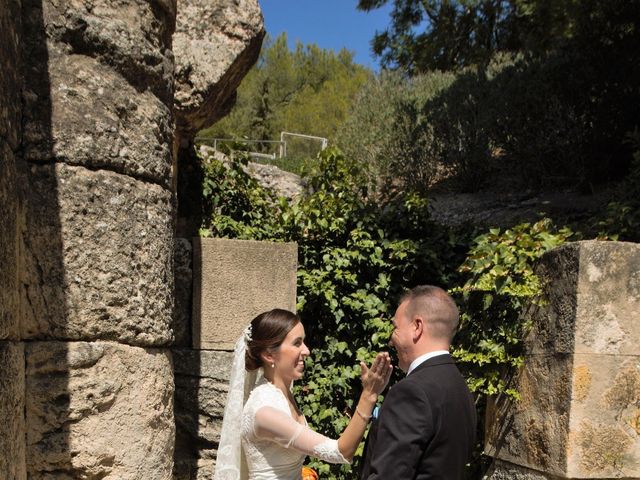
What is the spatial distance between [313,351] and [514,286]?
1.63m

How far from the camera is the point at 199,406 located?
427 centimetres

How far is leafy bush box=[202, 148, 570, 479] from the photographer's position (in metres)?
4.81

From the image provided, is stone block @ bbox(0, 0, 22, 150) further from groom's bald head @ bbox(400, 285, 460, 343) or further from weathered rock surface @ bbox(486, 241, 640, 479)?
weathered rock surface @ bbox(486, 241, 640, 479)

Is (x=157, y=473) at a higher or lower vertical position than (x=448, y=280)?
lower

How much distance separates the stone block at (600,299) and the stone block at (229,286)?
1.73 meters

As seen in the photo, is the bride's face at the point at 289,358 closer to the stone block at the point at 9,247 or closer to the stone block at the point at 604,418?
the stone block at the point at 9,247

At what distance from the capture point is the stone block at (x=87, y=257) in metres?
2.41

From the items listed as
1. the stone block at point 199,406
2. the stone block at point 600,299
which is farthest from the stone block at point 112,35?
the stone block at point 600,299

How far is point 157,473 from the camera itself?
2.67m

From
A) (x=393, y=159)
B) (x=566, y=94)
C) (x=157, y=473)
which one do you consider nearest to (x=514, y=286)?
(x=157, y=473)

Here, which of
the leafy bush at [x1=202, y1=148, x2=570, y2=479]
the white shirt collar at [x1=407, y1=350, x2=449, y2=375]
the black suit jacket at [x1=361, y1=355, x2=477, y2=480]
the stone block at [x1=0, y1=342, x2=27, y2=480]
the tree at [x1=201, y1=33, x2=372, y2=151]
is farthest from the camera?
the tree at [x1=201, y1=33, x2=372, y2=151]

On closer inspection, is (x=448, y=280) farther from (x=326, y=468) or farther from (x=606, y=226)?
(x=326, y=468)

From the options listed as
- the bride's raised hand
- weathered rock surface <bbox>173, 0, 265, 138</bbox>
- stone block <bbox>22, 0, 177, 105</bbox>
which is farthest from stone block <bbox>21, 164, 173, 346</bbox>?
weathered rock surface <bbox>173, 0, 265, 138</bbox>

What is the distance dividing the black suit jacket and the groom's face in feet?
0.47
